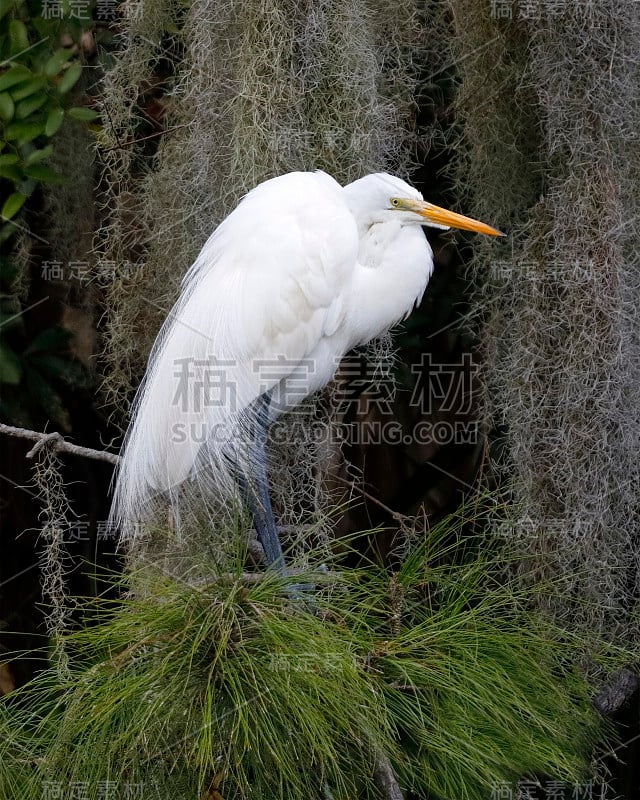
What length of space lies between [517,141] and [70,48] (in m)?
0.79

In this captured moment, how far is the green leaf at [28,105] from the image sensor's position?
5.50ft

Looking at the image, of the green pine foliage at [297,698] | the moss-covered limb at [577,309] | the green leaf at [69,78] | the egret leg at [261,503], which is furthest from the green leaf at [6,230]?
the green pine foliage at [297,698]

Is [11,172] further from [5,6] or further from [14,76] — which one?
[5,6]

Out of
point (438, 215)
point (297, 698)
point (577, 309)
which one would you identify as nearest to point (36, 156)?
point (438, 215)

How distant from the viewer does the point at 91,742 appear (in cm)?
93

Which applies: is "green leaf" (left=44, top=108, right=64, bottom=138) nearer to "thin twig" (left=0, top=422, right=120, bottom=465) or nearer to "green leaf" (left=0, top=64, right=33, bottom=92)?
"green leaf" (left=0, top=64, right=33, bottom=92)

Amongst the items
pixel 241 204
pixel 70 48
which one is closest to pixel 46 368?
pixel 70 48

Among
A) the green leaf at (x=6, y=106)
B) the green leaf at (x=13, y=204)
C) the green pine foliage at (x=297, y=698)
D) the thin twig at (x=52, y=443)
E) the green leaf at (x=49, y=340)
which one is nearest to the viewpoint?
the green pine foliage at (x=297, y=698)

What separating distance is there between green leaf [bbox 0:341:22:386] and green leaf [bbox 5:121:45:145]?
408mm

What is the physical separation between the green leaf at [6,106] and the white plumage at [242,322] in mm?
404

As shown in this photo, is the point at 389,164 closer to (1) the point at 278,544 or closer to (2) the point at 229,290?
(2) the point at 229,290

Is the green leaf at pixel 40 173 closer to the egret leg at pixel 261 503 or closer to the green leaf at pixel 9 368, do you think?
the green leaf at pixel 9 368

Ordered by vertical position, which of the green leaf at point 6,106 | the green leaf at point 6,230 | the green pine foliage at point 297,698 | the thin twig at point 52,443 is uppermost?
the green leaf at point 6,106

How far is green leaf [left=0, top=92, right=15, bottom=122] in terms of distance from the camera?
5.41 feet
